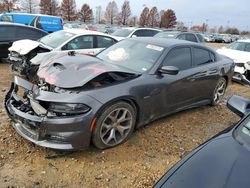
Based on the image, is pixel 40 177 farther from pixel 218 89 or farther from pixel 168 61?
pixel 218 89

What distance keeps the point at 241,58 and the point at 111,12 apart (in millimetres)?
75144

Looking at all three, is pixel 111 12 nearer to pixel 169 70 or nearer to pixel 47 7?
pixel 47 7

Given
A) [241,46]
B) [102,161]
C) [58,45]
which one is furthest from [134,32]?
[102,161]

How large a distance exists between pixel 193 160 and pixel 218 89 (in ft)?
14.1

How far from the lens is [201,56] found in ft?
18.6

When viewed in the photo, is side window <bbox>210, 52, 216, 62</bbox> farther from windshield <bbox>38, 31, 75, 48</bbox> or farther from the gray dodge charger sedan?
windshield <bbox>38, 31, 75, 48</bbox>

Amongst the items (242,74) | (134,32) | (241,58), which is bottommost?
(242,74)

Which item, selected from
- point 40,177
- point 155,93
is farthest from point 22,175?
point 155,93

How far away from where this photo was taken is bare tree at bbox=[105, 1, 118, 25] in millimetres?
80688

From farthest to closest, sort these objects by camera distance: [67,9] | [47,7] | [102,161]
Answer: [67,9] → [47,7] → [102,161]

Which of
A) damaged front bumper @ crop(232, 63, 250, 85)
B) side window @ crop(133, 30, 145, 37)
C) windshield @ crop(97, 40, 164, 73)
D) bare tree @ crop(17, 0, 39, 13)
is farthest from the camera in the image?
bare tree @ crop(17, 0, 39, 13)

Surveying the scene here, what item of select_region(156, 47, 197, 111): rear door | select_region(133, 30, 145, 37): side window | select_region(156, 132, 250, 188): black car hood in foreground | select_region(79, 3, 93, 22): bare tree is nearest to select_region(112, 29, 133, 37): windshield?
select_region(133, 30, 145, 37): side window

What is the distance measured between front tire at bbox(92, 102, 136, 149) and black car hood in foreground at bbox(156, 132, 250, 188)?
1.62 metres

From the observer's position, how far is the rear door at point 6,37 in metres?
9.30
